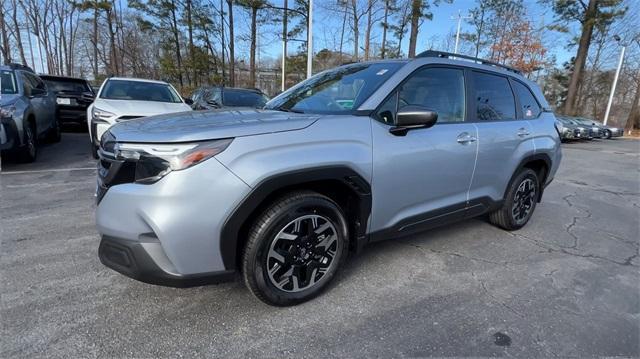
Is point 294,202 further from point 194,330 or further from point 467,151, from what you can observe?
point 467,151

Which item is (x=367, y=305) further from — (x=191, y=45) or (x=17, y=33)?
(x=17, y=33)

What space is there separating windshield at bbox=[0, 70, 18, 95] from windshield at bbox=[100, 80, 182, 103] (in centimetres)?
134

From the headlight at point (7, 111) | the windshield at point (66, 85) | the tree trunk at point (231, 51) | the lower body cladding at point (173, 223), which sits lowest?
the lower body cladding at point (173, 223)

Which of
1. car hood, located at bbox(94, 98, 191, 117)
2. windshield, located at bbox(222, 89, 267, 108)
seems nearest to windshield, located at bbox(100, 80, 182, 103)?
car hood, located at bbox(94, 98, 191, 117)

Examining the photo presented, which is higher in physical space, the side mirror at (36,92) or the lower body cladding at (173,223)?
the side mirror at (36,92)

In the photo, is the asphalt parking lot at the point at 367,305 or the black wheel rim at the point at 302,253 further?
the black wheel rim at the point at 302,253

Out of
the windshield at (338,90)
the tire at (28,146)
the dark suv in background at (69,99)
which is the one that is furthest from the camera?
the dark suv in background at (69,99)

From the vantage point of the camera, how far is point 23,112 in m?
5.81

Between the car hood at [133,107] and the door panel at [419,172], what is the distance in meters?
5.16

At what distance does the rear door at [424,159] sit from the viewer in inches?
99.7

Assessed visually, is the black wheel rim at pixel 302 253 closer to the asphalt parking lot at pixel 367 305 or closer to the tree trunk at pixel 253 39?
the asphalt parking lot at pixel 367 305

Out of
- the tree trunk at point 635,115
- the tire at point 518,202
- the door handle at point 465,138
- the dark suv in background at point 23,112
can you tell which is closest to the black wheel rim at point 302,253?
the door handle at point 465,138

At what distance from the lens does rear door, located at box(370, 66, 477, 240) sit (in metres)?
2.53

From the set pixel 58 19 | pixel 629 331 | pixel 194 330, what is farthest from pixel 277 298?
pixel 58 19
